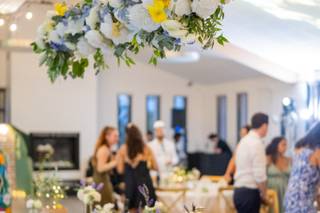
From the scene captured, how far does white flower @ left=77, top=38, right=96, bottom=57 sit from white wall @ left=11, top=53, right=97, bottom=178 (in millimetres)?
8783

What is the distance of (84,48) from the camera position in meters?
2.51

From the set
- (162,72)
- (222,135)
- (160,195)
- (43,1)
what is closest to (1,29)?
(43,1)

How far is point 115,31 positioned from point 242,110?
35.2 feet

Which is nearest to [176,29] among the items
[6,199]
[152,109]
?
[6,199]

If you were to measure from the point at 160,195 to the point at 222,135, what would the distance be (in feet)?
22.8

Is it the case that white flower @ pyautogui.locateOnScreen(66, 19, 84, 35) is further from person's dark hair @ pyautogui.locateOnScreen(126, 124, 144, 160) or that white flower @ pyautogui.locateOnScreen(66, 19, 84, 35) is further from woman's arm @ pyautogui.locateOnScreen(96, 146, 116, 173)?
woman's arm @ pyautogui.locateOnScreen(96, 146, 116, 173)

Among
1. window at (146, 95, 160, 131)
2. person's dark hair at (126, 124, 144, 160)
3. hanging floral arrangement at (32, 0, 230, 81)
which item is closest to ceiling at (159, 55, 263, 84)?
window at (146, 95, 160, 131)

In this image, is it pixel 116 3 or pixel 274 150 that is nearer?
pixel 116 3

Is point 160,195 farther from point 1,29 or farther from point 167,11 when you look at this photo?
point 167,11

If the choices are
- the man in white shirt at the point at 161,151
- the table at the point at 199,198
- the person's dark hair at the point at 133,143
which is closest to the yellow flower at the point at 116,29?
the person's dark hair at the point at 133,143

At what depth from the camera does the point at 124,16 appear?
2.31m

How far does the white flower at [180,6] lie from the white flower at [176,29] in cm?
4

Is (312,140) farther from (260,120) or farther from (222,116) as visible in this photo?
(222,116)

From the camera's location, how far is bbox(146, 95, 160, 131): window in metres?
13.6
